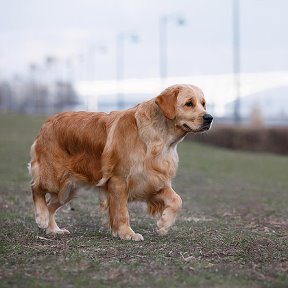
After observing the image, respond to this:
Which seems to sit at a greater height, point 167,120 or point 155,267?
point 167,120

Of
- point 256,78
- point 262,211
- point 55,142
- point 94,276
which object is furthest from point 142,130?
point 256,78

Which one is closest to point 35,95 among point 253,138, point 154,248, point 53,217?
point 253,138

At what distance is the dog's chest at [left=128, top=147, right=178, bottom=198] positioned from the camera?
28.1 ft

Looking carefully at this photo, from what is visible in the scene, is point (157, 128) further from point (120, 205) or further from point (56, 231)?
point (56, 231)

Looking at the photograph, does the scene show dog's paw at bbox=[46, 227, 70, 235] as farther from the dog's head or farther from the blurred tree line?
the blurred tree line

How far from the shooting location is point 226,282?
6.27 metres

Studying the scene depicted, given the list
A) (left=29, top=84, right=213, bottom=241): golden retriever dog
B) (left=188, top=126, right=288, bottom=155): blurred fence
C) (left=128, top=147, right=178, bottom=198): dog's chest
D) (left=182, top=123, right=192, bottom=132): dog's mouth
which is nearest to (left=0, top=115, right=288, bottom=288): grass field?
(left=29, top=84, right=213, bottom=241): golden retriever dog

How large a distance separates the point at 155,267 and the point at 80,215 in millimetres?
4582

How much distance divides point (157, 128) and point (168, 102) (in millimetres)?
346

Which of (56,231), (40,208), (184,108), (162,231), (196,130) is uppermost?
(184,108)

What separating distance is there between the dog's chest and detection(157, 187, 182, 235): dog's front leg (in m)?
0.11

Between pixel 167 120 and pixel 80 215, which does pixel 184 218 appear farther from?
pixel 167 120

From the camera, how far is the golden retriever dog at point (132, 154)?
8.55m

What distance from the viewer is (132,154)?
859cm
